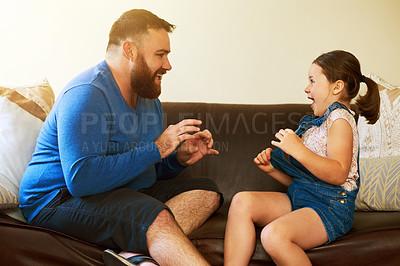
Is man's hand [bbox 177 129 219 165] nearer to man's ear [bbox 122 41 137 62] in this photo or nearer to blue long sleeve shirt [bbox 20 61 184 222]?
blue long sleeve shirt [bbox 20 61 184 222]

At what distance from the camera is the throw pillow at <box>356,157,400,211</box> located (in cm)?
183

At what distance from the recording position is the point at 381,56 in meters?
2.52

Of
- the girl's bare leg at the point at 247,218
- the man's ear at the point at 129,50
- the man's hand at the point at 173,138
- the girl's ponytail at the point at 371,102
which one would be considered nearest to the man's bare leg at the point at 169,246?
the girl's bare leg at the point at 247,218

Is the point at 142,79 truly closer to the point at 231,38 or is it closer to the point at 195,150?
the point at 195,150

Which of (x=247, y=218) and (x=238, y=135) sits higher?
(x=238, y=135)

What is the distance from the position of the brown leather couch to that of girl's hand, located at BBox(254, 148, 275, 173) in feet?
0.96

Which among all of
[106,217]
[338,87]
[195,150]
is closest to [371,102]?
[338,87]

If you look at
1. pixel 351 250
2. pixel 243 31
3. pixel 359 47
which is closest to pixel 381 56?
pixel 359 47

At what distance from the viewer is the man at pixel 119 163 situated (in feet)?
4.66

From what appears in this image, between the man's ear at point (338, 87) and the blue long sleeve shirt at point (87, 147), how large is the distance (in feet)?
2.56

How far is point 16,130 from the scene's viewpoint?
1.77 meters

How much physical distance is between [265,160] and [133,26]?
807 mm

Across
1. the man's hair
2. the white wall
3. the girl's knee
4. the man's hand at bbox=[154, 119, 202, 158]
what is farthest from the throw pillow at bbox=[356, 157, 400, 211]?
the man's hair

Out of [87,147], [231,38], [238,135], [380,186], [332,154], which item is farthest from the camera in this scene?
[231,38]
